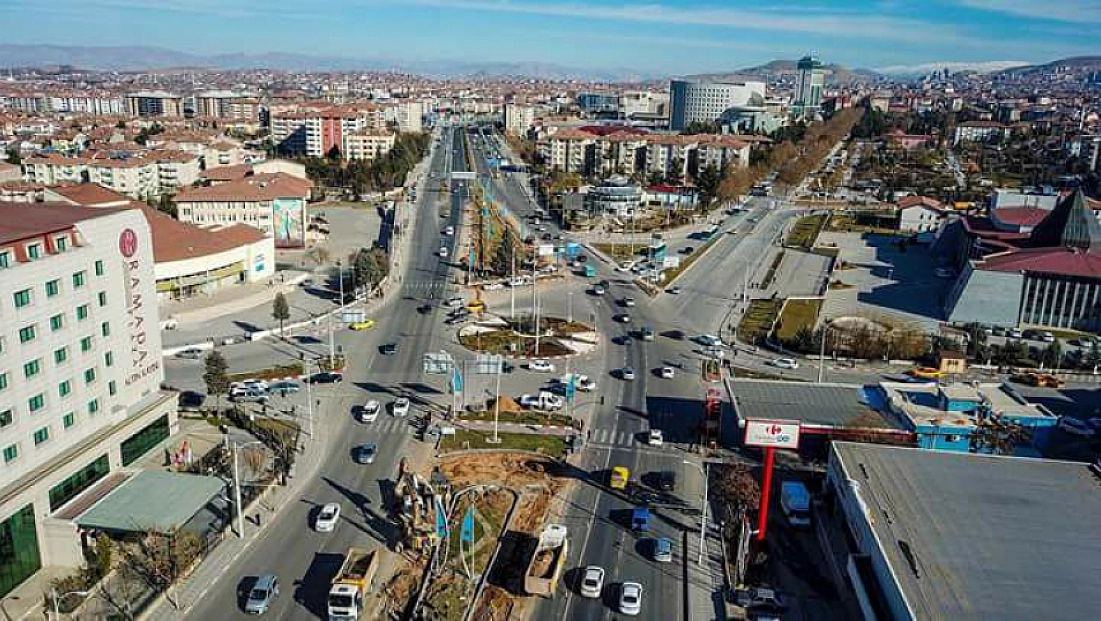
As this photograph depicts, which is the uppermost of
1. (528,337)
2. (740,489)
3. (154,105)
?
(154,105)

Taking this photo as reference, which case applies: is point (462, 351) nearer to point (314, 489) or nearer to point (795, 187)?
point (314, 489)

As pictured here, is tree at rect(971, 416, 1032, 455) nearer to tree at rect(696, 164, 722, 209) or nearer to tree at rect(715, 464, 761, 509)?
tree at rect(715, 464, 761, 509)

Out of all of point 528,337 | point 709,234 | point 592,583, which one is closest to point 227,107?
point 709,234

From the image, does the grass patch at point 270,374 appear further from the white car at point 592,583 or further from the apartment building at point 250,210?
the apartment building at point 250,210

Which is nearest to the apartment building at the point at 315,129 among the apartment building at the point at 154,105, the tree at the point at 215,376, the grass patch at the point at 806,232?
the apartment building at the point at 154,105

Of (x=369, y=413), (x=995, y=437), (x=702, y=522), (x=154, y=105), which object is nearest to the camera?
(x=702, y=522)

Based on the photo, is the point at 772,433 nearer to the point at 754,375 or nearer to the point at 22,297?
the point at 754,375

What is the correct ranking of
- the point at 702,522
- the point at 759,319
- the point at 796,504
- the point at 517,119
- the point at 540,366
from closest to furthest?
the point at 702,522, the point at 796,504, the point at 540,366, the point at 759,319, the point at 517,119

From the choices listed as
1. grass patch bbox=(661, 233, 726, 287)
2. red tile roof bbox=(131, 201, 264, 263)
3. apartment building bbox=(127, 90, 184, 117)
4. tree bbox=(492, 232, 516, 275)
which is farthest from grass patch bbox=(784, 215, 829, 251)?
apartment building bbox=(127, 90, 184, 117)
